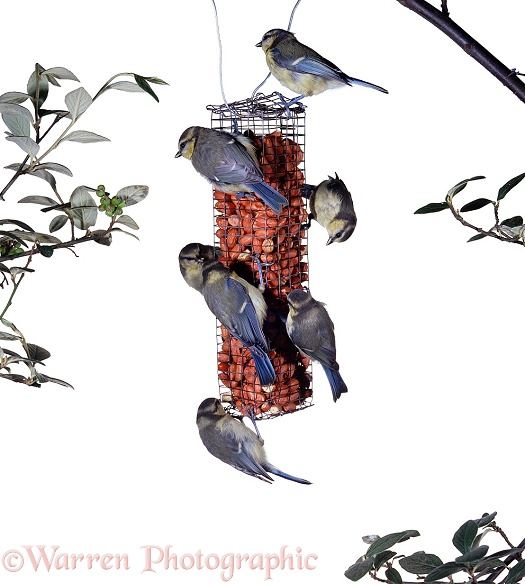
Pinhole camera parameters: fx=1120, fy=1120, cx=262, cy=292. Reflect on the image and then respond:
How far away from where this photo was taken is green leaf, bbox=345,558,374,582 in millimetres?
2615

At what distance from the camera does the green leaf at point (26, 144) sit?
2.63 m

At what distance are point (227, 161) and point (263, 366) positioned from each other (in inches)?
21.2

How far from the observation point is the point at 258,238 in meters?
2.97

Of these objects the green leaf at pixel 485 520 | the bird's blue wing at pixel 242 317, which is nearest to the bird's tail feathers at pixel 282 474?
the bird's blue wing at pixel 242 317

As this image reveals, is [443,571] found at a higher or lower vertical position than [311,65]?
lower

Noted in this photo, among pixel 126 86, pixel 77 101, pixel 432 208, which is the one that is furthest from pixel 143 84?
pixel 432 208

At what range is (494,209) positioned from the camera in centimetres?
265

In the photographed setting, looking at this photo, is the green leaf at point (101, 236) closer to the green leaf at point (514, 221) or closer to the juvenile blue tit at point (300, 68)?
the juvenile blue tit at point (300, 68)

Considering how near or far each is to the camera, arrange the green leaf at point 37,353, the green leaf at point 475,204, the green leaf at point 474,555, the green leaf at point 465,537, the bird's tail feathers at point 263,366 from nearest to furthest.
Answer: the green leaf at point 474,555
the green leaf at point 465,537
the green leaf at point 475,204
the green leaf at point 37,353
the bird's tail feathers at point 263,366

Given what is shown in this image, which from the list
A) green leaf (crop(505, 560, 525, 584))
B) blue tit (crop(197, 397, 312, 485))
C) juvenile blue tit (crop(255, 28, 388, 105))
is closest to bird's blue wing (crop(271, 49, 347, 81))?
juvenile blue tit (crop(255, 28, 388, 105))

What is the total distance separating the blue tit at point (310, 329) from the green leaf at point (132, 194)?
1.53 feet

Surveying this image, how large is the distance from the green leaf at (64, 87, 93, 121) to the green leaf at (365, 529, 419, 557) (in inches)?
49.0

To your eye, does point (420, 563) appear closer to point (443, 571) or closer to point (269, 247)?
point (443, 571)

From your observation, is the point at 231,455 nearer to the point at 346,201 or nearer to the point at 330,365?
the point at 330,365
